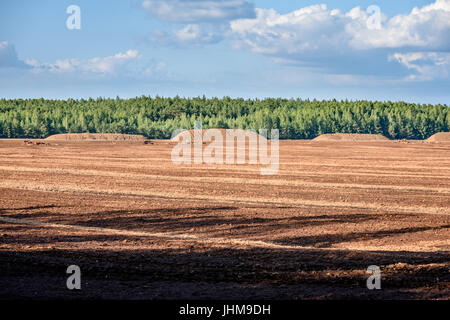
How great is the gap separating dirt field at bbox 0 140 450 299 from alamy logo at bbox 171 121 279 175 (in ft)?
33.0

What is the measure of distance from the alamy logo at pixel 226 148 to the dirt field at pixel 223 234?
10066 millimetres

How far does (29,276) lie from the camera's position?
1196 centimetres

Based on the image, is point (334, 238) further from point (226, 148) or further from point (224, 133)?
point (224, 133)

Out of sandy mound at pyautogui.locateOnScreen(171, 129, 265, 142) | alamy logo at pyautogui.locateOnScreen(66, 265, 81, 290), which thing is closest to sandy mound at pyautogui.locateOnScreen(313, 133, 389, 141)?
sandy mound at pyautogui.locateOnScreen(171, 129, 265, 142)

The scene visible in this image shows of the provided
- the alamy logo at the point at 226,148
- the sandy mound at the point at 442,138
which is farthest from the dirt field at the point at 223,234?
the sandy mound at the point at 442,138

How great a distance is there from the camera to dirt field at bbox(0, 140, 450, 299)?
11398 millimetres

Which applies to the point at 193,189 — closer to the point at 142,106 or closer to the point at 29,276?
the point at 29,276

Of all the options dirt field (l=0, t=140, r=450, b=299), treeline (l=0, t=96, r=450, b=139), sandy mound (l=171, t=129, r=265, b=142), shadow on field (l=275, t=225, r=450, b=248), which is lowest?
shadow on field (l=275, t=225, r=450, b=248)

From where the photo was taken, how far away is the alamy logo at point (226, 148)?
164 ft

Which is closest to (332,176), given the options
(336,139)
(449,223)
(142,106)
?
(449,223)

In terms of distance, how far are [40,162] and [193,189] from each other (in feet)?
70.2

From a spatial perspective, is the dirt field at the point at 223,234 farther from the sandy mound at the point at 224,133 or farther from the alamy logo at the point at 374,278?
the sandy mound at the point at 224,133

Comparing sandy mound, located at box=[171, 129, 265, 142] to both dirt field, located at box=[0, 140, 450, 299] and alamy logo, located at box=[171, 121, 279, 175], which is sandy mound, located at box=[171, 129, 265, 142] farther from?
dirt field, located at box=[0, 140, 450, 299]
